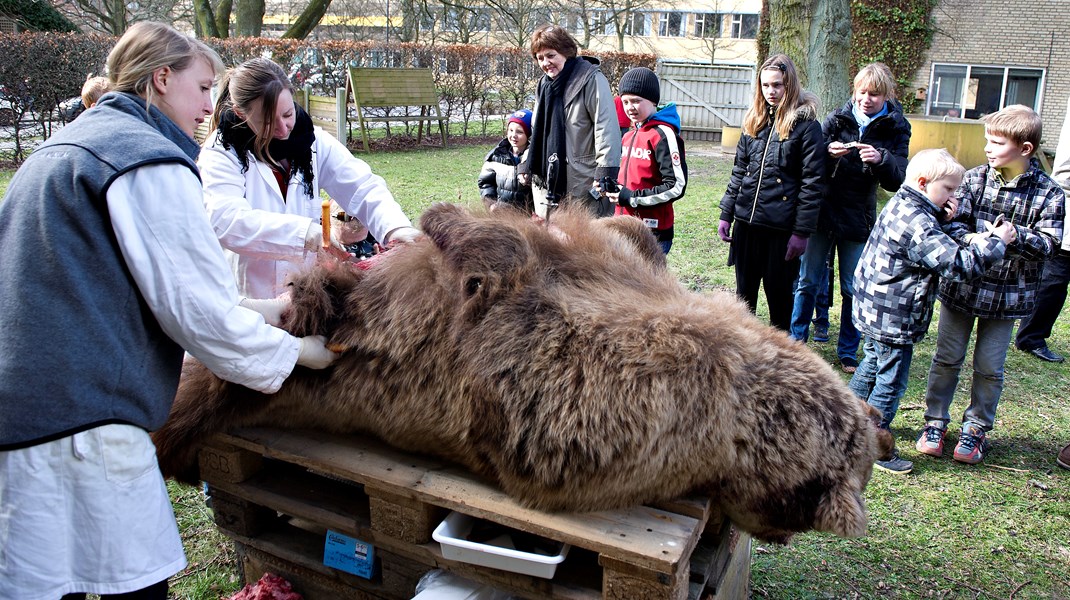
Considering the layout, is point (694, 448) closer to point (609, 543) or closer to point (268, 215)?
point (609, 543)

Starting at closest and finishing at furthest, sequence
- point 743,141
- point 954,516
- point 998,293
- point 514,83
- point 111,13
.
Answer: point 954,516, point 998,293, point 743,141, point 514,83, point 111,13

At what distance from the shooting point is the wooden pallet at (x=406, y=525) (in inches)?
76.2

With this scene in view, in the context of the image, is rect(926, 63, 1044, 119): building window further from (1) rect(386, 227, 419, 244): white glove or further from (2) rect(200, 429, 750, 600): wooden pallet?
(2) rect(200, 429, 750, 600): wooden pallet

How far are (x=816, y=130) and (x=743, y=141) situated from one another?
0.54 meters

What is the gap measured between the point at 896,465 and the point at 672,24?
1695 inches

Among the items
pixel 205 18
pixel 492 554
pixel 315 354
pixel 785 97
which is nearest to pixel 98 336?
pixel 315 354

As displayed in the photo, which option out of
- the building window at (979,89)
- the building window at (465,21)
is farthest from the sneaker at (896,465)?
the building window at (465,21)

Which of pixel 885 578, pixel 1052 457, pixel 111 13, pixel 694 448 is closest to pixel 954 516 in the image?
pixel 885 578

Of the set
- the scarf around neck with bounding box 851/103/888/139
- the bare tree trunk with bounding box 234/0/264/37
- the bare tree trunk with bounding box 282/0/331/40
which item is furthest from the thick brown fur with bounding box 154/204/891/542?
the bare tree trunk with bounding box 234/0/264/37

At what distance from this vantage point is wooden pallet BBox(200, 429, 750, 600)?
193cm

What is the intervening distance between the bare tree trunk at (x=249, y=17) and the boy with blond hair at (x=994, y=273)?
712 inches

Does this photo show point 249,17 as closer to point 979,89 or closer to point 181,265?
point 181,265

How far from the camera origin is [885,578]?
3.09 meters

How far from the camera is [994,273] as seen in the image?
12.6ft
